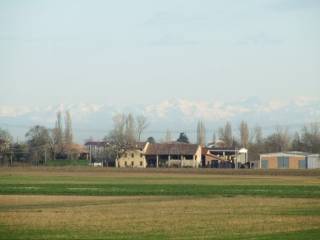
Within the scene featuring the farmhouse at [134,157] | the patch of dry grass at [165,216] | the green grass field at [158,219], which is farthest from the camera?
the farmhouse at [134,157]

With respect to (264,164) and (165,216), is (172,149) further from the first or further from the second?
(165,216)

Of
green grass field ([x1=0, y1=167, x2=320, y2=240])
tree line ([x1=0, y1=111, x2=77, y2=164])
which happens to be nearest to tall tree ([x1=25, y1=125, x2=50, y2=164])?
tree line ([x1=0, y1=111, x2=77, y2=164])

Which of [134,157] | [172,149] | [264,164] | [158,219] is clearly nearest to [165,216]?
[158,219]

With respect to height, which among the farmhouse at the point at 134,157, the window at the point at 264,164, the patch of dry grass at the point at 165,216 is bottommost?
the patch of dry grass at the point at 165,216

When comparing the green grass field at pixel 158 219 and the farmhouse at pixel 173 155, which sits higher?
the farmhouse at pixel 173 155

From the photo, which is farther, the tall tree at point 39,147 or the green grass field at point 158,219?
the tall tree at point 39,147

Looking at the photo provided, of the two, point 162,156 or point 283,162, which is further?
point 162,156

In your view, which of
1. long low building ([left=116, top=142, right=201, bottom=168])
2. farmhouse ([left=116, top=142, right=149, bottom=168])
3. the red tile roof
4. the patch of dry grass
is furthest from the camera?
farmhouse ([left=116, top=142, right=149, bottom=168])

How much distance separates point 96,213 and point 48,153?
156789mm

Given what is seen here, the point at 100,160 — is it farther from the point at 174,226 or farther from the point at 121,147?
the point at 174,226

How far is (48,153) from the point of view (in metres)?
191

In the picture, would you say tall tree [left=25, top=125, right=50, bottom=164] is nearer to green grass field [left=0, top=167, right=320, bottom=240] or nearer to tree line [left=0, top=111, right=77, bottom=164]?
tree line [left=0, top=111, right=77, bottom=164]

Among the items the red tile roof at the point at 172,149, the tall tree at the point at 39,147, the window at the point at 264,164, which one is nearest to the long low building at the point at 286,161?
the window at the point at 264,164

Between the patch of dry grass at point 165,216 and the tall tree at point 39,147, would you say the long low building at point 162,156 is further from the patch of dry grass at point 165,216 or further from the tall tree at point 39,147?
the patch of dry grass at point 165,216
